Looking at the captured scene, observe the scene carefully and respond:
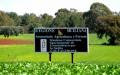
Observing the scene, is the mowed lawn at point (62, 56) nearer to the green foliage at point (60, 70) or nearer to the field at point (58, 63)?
the field at point (58, 63)

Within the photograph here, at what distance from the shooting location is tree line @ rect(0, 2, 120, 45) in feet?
259

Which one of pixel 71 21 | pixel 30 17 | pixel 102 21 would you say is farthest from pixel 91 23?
pixel 102 21

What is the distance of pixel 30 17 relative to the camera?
178 m

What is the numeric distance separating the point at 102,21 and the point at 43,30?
49060 millimetres

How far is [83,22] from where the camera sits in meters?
140

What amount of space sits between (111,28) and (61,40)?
155 feet

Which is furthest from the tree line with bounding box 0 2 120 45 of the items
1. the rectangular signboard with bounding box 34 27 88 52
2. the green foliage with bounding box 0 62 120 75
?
the green foliage with bounding box 0 62 120 75

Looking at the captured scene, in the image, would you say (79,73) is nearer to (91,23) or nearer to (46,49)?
(46,49)

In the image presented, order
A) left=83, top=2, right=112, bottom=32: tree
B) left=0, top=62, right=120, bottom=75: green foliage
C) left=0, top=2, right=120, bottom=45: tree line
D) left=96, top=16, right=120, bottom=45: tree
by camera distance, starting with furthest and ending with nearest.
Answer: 1. left=83, top=2, right=112, bottom=32: tree
2. left=0, top=2, right=120, bottom=45: tree line
3. left=96, top=16, right=120, bottom=45: tree
4. left=0, top=62, right=120, bottom=75: green foliage

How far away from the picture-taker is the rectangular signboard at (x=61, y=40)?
31078 millimetres

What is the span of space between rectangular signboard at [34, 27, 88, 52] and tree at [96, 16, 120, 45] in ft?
148

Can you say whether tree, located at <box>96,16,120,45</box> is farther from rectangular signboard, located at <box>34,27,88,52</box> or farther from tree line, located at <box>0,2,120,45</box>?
A: rectangular signboard, located at <box>34,27,88,52</box>

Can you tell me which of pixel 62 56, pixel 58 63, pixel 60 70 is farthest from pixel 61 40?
pixel 62 56

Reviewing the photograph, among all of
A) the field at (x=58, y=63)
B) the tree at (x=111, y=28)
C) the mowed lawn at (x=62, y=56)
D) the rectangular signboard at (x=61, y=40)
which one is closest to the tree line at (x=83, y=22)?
the tree at (x=111, y=28)
